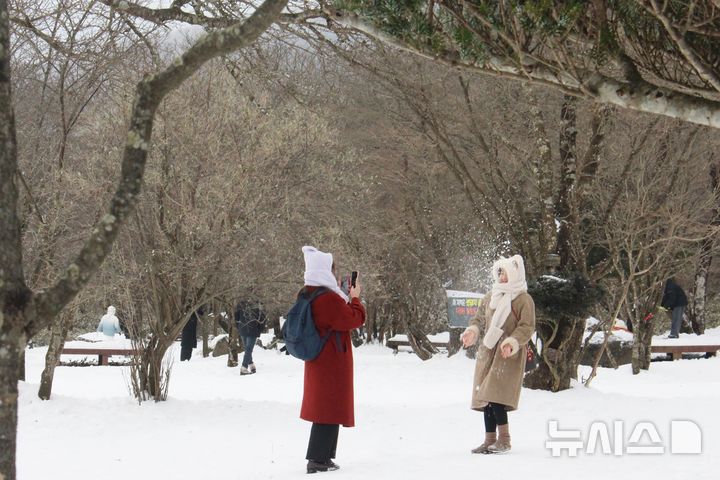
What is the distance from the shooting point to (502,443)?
23.3ft

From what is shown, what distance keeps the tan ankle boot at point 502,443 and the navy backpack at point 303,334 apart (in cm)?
169

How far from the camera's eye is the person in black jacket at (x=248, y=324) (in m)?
15.9

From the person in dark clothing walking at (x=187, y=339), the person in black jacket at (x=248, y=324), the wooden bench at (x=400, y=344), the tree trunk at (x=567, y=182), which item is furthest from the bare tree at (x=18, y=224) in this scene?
the wooden bench at (x=400, y=344)

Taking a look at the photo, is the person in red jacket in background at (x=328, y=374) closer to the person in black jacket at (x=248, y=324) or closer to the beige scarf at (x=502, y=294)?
the beige scarf at (x=502, y=294)

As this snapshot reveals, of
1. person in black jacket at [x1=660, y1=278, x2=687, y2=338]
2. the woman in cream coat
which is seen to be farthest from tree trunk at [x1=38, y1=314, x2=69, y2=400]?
person in black jacket at [x1=660, y1=278, x2=687, y2=338]

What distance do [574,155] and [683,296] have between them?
10.7m

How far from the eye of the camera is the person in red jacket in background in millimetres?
6551

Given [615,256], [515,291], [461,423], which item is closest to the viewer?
[515,291]

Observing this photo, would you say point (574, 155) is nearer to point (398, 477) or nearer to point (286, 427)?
point (286, 427)

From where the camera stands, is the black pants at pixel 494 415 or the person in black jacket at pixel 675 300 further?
the person in black jacket at pixel 675 300

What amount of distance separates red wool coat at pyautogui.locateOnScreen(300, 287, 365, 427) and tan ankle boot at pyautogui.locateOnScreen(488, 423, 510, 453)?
1.26 metres

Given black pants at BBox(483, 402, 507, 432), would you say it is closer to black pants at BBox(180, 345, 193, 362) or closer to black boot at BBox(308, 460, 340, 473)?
black boot at BBox(308, 460, 340, 473)

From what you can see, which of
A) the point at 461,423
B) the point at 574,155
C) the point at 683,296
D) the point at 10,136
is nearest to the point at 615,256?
the point at 574,155

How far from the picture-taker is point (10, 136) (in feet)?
12.8
